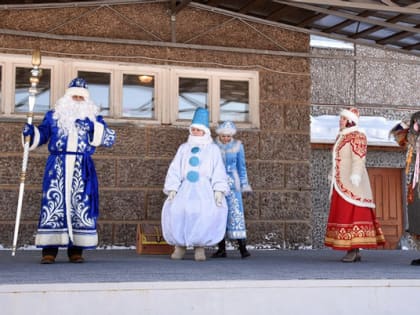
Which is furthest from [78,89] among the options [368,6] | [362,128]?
[362,128]

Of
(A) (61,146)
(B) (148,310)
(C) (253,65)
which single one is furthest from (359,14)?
(B) (148,310)

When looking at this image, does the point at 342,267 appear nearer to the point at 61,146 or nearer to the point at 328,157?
the point at 61,146

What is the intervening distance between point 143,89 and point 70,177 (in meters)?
2.99

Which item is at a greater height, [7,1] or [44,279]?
[7,1]

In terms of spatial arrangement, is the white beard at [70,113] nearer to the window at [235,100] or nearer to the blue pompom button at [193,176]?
the blue pompom button at [193,176]

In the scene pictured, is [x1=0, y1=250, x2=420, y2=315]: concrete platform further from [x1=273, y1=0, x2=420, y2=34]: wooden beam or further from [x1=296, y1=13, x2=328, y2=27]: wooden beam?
[x1=296, y1=13, x2=328, y2=27]: wooden beam

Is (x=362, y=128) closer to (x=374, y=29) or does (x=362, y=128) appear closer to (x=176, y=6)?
(x=374, y=29)

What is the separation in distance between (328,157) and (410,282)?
697cm

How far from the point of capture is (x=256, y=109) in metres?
9.19

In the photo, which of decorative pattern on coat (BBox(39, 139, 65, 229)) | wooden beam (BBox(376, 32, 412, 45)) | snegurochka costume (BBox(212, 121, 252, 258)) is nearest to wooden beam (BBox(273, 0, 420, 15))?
wooden beam (BBox(376, 32, 412, 45))

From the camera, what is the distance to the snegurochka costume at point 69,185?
6031mm

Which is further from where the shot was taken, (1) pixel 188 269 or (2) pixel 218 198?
(2) pixel 218 198

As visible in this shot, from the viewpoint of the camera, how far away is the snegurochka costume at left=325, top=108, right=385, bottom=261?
6672mm

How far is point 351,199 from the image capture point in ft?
22.1
